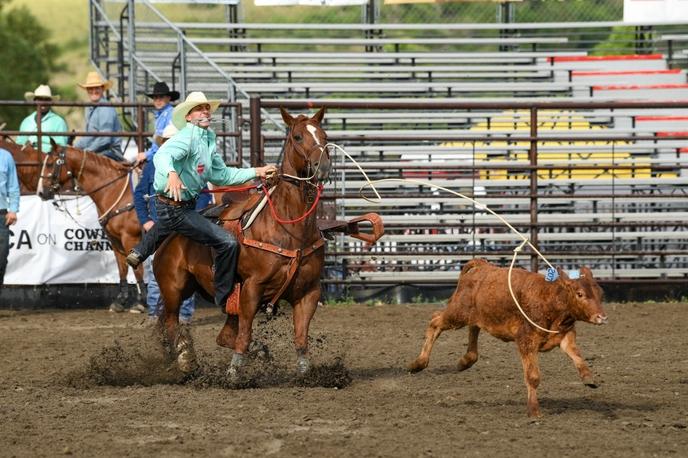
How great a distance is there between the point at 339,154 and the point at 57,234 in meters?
3.25

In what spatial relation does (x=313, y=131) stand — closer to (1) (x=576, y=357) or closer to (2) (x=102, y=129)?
(1) (x=576, y=357)

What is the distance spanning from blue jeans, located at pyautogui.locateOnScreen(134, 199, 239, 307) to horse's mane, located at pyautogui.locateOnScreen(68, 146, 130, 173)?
462 centimetres

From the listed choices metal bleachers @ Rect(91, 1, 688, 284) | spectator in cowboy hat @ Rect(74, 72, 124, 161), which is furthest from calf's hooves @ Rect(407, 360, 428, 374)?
spectator in cowboy hat @ Rect(74, 72, 124, 161)

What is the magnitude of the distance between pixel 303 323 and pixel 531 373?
176 cm

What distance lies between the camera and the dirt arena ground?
5961mm

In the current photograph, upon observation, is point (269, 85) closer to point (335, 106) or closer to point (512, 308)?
point (335, 106)

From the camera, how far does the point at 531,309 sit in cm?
670

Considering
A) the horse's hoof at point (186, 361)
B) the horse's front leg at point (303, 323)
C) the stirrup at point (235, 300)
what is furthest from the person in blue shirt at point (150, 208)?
the horse's front leg at point (303, 323)

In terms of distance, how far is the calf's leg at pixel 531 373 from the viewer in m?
6.52

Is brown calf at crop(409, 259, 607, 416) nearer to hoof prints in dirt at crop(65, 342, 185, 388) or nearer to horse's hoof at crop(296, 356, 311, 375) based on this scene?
horse's hoof at crop(296, 356, 311, 375)

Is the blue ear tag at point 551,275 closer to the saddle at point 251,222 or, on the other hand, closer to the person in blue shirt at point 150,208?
the saddle at point 251,222

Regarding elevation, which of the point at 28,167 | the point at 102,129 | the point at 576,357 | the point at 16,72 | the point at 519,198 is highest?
the point at 16,72

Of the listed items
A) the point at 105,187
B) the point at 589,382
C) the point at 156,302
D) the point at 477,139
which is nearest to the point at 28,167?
the point at 105,187

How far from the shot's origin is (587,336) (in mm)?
10227
